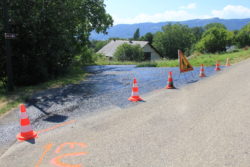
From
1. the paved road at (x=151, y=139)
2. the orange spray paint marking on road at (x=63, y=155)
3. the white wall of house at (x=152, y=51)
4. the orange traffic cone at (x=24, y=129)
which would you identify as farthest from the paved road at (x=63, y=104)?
the white wall of house at (x=152, y=51)

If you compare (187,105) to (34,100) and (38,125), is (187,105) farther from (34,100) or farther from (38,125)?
(34,100)

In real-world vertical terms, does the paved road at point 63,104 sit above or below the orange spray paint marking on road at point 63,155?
above

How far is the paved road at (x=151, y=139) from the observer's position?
4.14 meters

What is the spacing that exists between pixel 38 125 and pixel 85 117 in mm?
1251

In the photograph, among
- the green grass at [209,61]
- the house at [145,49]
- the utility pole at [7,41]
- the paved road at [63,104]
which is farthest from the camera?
the house at [145,49]

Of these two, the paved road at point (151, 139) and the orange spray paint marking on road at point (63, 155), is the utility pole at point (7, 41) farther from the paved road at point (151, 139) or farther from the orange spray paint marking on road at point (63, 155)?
the orange spray paint marking on road at point (63, 155)

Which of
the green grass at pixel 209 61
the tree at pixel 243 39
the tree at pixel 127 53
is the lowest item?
the green grass at pixel 209 61

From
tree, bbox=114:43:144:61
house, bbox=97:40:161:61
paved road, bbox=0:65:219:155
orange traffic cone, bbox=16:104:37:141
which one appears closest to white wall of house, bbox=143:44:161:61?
house, bbox=97:40:161:61

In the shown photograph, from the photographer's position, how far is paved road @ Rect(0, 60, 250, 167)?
414cm

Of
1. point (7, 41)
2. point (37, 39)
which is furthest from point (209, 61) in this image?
point (7, 41)

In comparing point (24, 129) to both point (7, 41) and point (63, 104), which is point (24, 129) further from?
point (7, 41)

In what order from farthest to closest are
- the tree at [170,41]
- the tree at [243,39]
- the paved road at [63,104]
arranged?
the tree at [170,41]
the tree at [243,39]
the paved road at [63,104]

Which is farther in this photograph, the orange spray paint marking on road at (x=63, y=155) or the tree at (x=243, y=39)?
the tree at (x=243, y=39)

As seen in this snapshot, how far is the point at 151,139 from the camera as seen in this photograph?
4.98 metres
